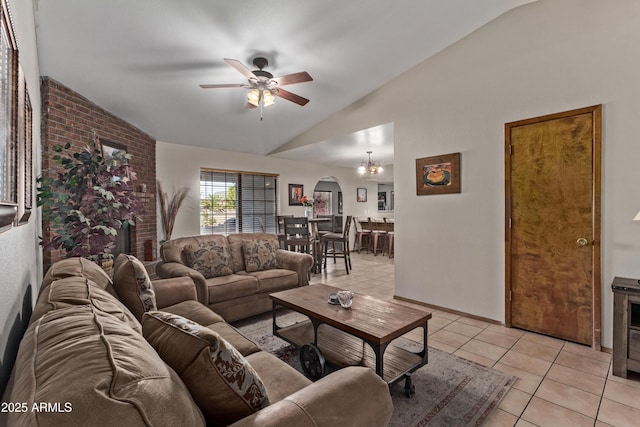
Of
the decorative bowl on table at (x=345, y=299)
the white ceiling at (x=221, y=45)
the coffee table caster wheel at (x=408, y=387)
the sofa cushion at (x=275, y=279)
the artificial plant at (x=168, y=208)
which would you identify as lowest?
the coffee table caster wheel at (x=408, y=387)

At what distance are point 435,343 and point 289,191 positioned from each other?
4.84 m

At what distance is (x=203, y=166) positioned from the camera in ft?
18.4

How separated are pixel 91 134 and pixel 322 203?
625 centimetres

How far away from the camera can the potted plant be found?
7.95ft

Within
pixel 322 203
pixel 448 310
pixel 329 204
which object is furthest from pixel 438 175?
pixel 329 204

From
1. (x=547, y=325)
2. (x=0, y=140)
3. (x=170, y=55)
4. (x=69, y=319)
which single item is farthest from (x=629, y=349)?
(x=170, y=55)

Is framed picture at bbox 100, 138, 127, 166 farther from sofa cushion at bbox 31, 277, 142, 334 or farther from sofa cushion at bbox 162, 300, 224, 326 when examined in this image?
sofa cushion at bbox 31, 277, 142, 334

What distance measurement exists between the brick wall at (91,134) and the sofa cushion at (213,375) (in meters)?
3.12

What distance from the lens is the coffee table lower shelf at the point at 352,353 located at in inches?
76.4

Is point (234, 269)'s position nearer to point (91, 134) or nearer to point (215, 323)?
point (215, 323)

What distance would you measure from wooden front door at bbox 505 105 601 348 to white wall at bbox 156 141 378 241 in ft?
15.2

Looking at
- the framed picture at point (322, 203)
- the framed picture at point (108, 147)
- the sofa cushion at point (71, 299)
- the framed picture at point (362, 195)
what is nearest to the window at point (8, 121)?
the sofa cushion at point (71, 299)

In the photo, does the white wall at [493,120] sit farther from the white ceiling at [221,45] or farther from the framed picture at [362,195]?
the framed picture at [362,195]

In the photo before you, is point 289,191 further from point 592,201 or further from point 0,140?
point 0,140
